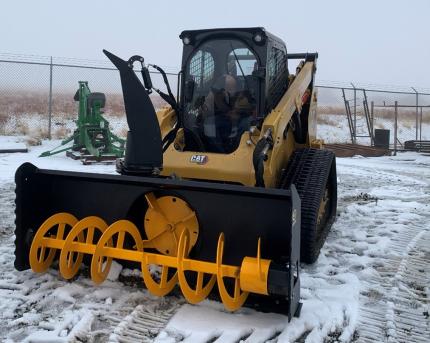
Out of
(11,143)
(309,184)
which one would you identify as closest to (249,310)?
(309,184)

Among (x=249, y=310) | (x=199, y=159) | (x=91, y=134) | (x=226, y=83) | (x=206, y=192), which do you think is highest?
(x=226, y=83)

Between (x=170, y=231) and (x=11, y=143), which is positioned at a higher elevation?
(x=11, y=143)

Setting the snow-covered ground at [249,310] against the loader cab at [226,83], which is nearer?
the snow-covered ground at [249,310]

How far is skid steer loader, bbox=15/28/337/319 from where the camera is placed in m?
3.56

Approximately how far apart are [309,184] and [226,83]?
1.38 metres

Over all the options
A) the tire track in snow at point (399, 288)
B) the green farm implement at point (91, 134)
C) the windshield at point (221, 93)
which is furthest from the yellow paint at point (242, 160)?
the green farm implement at point (91, 134)

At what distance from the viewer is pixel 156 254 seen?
3604 millimetres

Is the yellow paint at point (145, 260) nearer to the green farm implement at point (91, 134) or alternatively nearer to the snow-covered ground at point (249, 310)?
the snow-covered ground at point (249, 310)

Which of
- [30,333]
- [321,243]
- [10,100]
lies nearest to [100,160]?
[321,243]

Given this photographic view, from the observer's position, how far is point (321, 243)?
4.98 metres

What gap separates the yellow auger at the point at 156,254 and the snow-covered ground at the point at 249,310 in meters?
0.15

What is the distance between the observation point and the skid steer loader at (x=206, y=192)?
356 cm

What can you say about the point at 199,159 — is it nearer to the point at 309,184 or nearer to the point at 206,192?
the point at 206,192

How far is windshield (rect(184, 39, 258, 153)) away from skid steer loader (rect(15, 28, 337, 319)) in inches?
0.4
